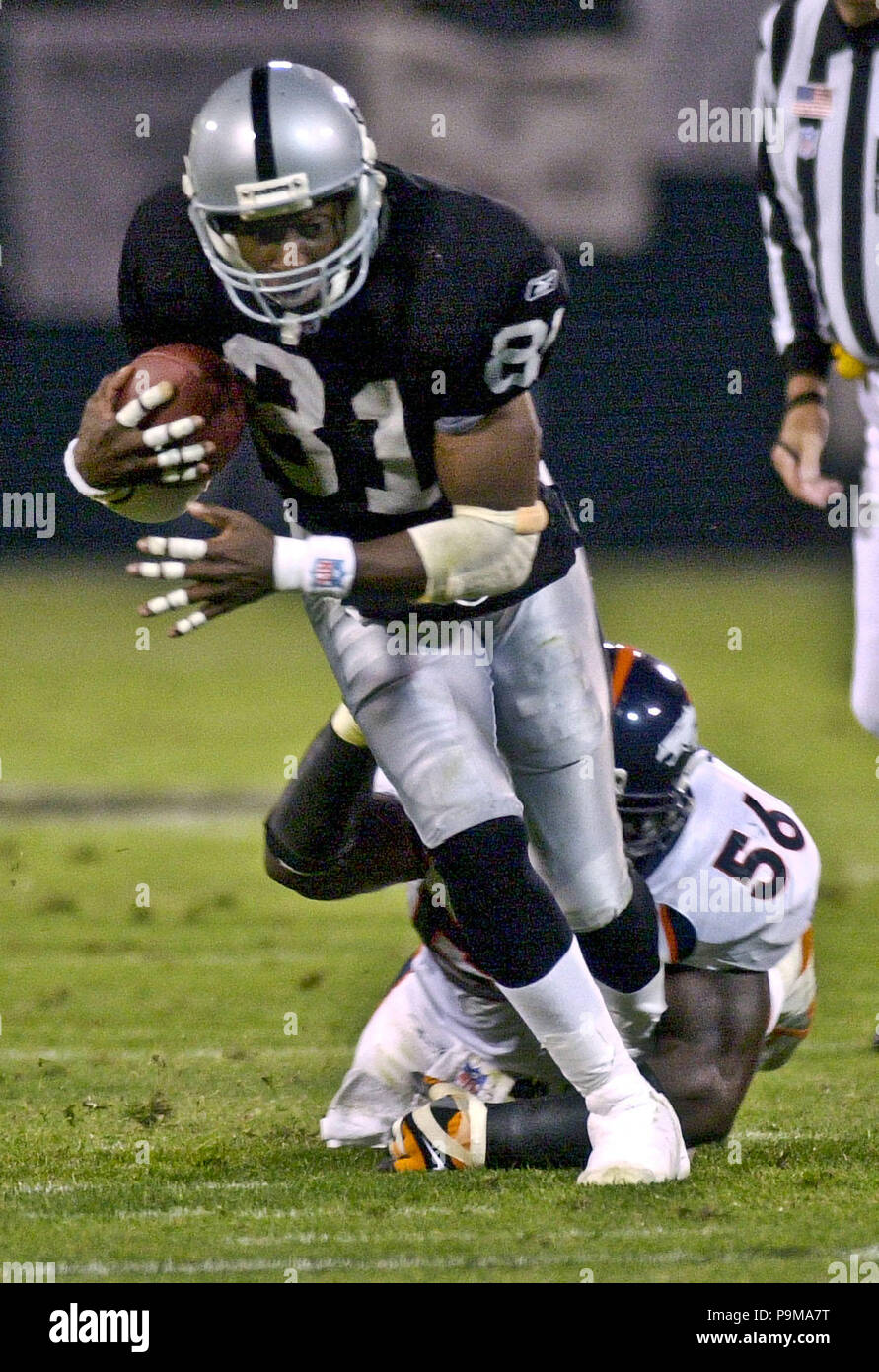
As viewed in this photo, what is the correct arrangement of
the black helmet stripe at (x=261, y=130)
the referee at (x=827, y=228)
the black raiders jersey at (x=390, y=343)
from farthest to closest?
the referee at (x=827, y=228) < the black raiders jersey at (x=390, y=343) < the black helmet stripe at (x=261, y=130)

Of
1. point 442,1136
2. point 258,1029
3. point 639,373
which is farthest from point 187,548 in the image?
point 639,373

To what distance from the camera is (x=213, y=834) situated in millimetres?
5727

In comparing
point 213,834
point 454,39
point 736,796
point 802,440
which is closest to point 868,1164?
point 736,796

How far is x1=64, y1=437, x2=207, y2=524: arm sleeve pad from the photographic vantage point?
2908 millimetres

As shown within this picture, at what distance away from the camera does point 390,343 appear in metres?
2.85

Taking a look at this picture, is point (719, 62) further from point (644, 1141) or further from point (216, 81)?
point (644, 1141)

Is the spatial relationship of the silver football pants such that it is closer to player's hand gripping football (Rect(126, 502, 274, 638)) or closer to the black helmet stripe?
player's hand gripping football (Rect(126, 502, 274, 638))

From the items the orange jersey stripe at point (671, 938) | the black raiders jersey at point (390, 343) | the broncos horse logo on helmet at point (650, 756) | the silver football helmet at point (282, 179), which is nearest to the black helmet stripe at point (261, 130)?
the silver football helmet at point (282, 179)

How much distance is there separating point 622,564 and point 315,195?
284 inches

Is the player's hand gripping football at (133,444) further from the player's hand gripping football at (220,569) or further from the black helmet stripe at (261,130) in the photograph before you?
the black helmet stripe at (261,130)

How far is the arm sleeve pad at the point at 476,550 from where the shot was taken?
2713 mm

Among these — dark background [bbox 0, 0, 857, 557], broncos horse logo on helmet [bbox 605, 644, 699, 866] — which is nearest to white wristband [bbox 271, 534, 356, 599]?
broncos horse logo on helmet [bbox 605, 644, 699, 866]

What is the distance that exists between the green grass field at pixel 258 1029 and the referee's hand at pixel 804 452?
40.6 inches

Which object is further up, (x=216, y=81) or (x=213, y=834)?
(x=216, y=81)
